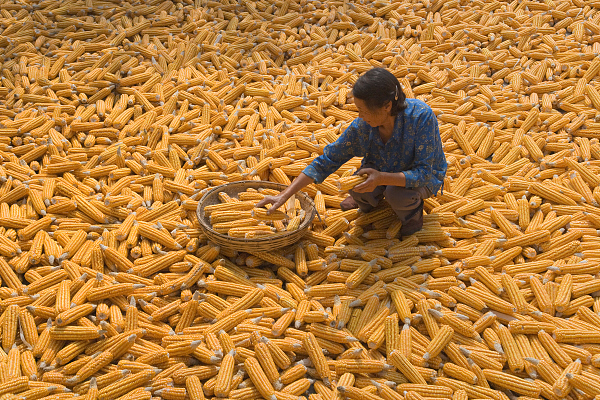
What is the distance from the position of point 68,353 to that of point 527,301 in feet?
12.1

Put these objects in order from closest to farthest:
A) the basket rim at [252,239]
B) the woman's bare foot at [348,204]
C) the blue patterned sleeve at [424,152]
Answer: the blue patterned sleeve at [424,152]
the basket rim at [252,239]
the woman's bare foot at [348,204]

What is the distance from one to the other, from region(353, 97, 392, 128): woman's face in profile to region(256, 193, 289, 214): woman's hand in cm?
110

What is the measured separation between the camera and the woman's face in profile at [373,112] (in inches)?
150

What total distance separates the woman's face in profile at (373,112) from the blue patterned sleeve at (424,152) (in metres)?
0.38

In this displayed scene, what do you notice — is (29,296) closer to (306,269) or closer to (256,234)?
(256,234)

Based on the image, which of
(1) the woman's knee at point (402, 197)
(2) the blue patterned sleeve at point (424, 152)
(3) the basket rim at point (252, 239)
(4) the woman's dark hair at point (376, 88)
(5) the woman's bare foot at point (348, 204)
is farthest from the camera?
(5) the woman's bare foot at point (348, 204)

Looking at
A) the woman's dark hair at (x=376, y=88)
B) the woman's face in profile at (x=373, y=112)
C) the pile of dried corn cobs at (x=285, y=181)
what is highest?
the woman's dark hair at (x=376, y=88)

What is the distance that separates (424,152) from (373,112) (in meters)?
0.65

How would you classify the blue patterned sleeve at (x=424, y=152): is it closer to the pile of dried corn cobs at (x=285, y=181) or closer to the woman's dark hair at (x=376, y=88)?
the woman's dark hair at (x=376, y=88)

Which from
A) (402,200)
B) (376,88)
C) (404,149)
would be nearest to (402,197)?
(402,200)

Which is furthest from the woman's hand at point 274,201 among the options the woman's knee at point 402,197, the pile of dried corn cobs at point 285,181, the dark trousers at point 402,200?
the woman's knee at point 402,197

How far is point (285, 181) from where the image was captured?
5.35 meters

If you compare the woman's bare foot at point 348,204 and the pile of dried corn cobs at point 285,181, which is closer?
the pile of dried corn cobs at point 285,181

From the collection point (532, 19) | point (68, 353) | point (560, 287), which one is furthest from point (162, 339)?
point (532, 19)
